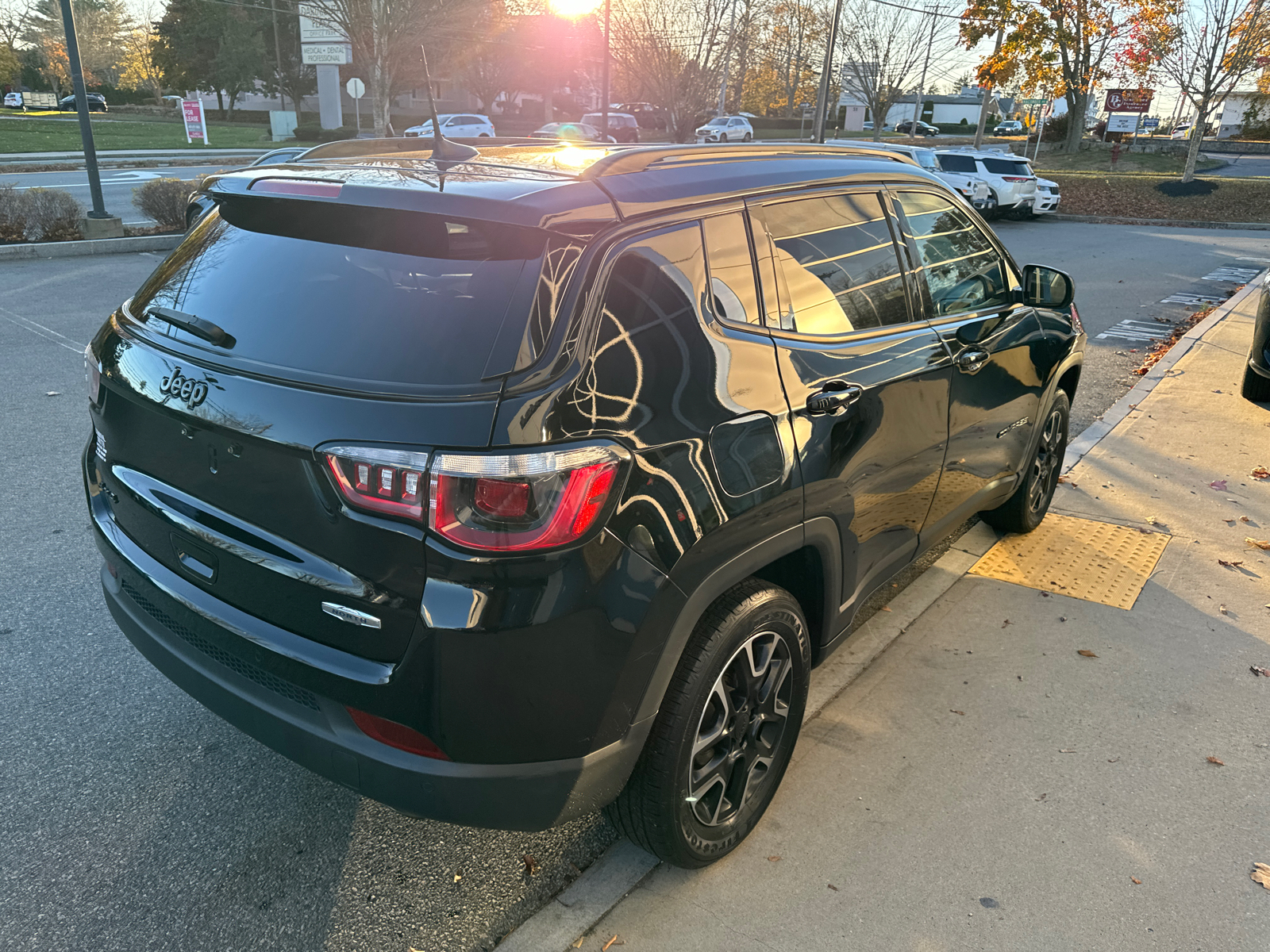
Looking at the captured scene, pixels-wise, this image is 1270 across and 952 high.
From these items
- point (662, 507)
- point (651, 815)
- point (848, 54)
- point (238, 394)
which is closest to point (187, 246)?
point (238, 394)

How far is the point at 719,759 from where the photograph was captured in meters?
2.58

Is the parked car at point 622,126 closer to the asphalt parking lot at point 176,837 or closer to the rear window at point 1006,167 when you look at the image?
the rear window at point 1006,167

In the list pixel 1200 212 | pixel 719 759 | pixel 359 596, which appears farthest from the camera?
pixel 1200 212

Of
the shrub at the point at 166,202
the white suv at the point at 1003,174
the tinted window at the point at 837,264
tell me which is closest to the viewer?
the tinted window at the point at 837,264

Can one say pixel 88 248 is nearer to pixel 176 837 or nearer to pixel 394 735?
pixel 176 837

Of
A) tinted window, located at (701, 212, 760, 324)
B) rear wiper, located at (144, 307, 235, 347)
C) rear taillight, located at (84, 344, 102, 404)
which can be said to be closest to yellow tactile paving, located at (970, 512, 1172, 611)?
tinted window, located at (701, 212, 760, 324)

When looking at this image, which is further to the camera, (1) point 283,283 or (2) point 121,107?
(2) point 121,107

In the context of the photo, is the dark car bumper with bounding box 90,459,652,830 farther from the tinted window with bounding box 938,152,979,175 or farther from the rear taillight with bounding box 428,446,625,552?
the tinted window with bounding box 938,152,979,175

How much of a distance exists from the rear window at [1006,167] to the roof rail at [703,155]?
22.1 metres

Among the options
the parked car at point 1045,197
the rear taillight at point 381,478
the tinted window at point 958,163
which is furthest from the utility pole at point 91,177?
the parked car at point 1045,197

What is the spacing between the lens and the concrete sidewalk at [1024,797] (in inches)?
97.0

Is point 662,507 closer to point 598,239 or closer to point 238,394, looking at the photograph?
point 598,239

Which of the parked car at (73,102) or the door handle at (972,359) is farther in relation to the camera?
the parked car at (73,102)

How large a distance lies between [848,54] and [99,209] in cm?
4126
